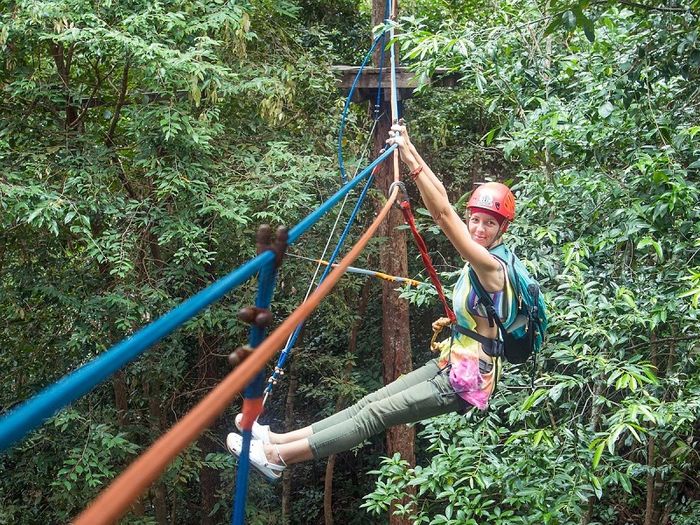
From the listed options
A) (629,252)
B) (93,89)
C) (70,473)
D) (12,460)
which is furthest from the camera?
(12,460)

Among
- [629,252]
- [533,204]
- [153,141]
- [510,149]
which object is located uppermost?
[153,141]

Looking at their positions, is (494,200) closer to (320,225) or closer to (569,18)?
(569,18)

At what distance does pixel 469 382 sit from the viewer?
2664mm

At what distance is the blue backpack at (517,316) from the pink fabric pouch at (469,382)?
80 millimetres

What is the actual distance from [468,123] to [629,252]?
174 inches

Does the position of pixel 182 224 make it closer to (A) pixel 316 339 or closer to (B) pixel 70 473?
(B) pixel 70 473

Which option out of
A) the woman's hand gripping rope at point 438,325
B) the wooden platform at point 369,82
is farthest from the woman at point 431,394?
the wooden platform at point 369,82

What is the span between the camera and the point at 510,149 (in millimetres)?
3658

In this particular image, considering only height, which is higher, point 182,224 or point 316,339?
point 182,224

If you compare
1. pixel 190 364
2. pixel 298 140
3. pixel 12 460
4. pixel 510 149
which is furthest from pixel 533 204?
pixel 12 460

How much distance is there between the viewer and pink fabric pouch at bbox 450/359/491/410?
8.75 feet

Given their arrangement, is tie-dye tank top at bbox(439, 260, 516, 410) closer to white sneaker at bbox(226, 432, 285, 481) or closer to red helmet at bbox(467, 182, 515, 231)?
red helmet at bbox(467, 182, 515, 231)

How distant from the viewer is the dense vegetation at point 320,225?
3.10 m

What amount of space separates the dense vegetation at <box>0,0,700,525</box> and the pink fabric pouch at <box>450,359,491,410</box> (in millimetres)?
361
